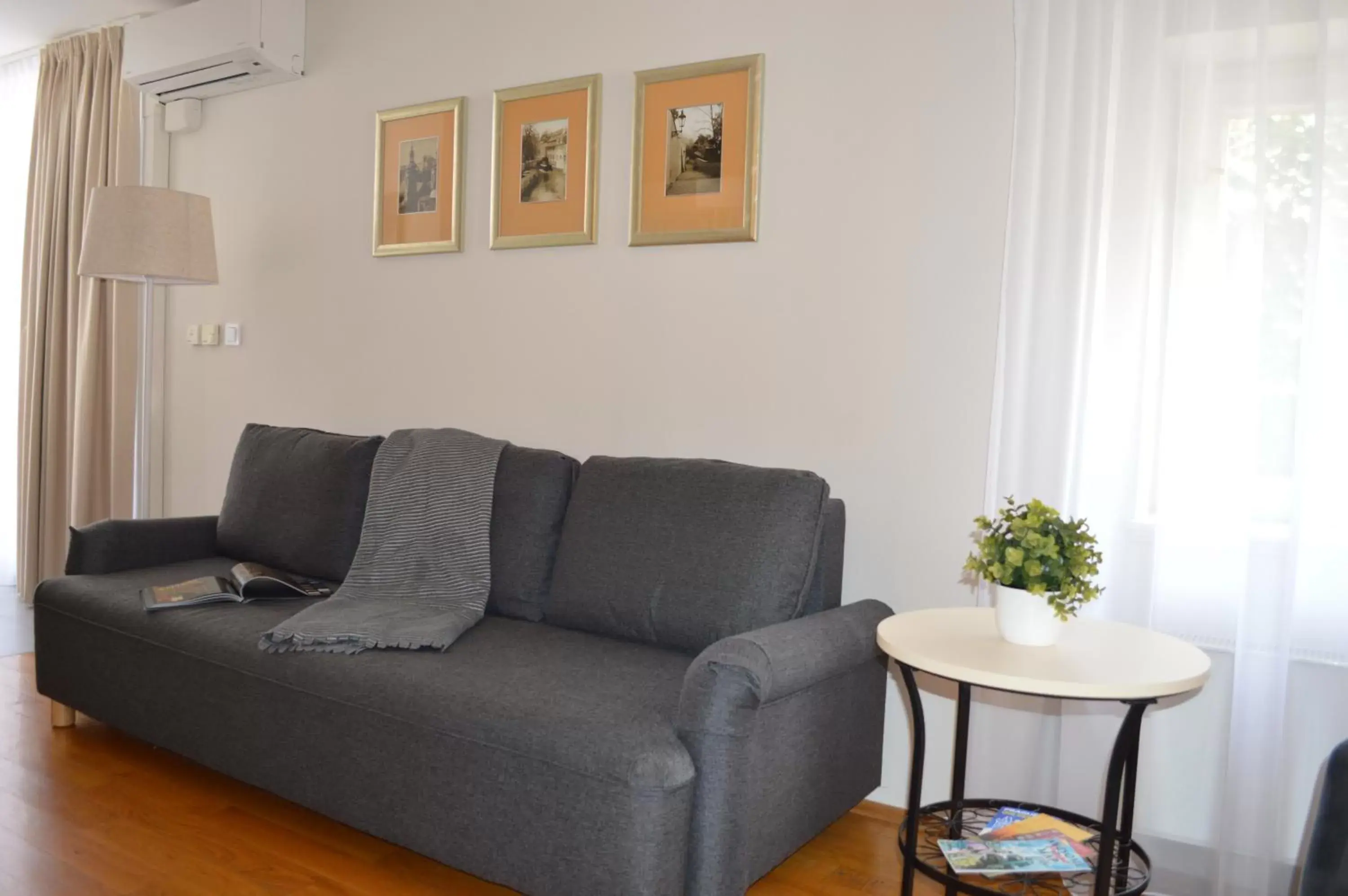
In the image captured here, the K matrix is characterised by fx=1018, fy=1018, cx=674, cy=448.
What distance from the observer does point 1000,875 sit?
1.75 metres

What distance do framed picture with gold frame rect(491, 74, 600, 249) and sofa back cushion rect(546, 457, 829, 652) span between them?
937 millimetres

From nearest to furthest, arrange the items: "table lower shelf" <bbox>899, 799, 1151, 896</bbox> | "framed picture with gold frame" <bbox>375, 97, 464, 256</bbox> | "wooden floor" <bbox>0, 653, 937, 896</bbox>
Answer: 1. "table lower shelf" <bbox>899, 799, 1151, 896</bbox>
2. "wooden floor" <bbox>0, 653, 937, 896</bbox>
3. "framed picture with gold frame" <bbox>375, 97, 464, 256</bbox>

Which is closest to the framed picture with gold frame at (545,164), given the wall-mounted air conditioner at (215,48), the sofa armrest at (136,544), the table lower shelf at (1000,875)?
the wall-mounted air conditioner at (215,48)

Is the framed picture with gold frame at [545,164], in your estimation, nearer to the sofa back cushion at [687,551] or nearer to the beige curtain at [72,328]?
the sofa back cushion at [687,551]

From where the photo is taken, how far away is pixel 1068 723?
233 cm

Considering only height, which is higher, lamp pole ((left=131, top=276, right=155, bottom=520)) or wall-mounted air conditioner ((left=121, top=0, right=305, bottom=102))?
wall-mounted air conditioner ((left=121, top=0, right=305, bottom=102))

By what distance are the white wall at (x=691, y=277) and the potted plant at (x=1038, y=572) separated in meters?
0.65

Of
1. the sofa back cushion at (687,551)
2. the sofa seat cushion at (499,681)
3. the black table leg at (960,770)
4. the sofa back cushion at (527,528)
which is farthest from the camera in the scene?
the sofa back cushion at (527,528)

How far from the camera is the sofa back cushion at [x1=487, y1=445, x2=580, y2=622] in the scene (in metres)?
2.70

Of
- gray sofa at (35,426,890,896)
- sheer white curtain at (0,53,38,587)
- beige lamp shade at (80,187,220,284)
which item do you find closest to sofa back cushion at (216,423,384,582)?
gray sofa at (35,426,890,896)

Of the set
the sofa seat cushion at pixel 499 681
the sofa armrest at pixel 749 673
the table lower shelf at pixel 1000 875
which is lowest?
the table lower shelf at pixel 1000 875

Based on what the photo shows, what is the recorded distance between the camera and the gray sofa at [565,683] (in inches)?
73.0

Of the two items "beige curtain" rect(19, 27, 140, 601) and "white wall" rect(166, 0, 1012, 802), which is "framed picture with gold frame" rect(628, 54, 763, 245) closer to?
"white wall" rect(166, 0, 1012, 802)

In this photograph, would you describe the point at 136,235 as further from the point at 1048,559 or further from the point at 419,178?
the point at 1048,559
